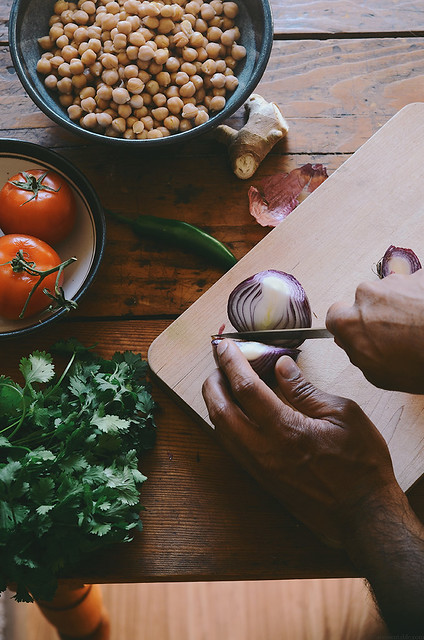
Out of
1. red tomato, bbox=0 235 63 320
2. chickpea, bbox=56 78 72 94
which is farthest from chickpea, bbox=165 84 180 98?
red tomato, bbox=0 235 63 320

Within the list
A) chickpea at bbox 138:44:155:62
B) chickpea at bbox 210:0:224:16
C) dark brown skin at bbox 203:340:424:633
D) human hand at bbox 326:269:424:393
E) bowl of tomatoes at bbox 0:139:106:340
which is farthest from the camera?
chickpea at bbox 210:0:224:16

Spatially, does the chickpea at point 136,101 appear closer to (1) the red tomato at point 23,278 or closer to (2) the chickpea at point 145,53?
(2) the chickpea at point 145,53

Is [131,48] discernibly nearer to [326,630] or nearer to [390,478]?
[390,478]

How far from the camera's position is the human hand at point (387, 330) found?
943 millimetres

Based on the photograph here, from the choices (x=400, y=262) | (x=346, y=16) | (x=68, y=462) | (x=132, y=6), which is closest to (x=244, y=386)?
(x=68, y=462)

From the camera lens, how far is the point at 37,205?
1225mm

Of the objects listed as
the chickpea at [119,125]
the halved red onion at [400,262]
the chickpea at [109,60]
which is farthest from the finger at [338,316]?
the chickpea at [109,60]

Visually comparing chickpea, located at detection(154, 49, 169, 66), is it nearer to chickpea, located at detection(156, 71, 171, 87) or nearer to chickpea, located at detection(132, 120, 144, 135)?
chickpea, located at detection(156, 71, 171, 87)

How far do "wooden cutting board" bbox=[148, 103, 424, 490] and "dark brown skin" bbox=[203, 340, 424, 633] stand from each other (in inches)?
3.9

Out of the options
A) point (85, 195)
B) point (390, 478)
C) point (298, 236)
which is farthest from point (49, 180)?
point (390, 478)

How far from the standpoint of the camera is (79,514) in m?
1.02

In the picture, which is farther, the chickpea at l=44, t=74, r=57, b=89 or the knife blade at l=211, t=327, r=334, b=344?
the chickpea at l=44, t=74, r=57, b=89

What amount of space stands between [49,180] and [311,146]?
2.08 ft

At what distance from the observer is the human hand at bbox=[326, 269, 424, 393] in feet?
3.09
